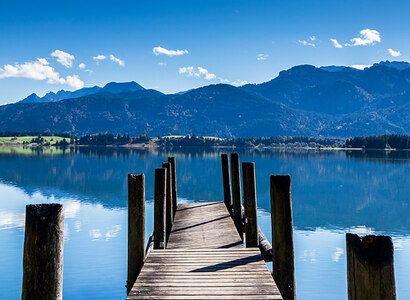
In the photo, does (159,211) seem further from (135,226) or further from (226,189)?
(226,189)

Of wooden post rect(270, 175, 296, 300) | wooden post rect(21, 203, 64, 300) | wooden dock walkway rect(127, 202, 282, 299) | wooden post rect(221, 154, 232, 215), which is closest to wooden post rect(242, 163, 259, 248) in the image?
wooden dock walkway rect(127, 202, 282, 299)

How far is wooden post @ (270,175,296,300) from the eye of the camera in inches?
313

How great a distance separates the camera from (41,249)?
16.0ft

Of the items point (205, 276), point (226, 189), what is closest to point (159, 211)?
point (205, 276)

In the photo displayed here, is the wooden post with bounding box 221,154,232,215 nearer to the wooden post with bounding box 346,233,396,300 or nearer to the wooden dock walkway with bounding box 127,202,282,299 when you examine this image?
the wooden dock walkway with bounding box 127,202,282,299

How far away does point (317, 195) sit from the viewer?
54.9m

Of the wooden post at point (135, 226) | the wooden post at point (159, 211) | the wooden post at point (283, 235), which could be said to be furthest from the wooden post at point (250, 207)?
the wooden post at point (135, 226)

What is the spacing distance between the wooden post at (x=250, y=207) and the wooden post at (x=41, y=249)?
796 centimetres

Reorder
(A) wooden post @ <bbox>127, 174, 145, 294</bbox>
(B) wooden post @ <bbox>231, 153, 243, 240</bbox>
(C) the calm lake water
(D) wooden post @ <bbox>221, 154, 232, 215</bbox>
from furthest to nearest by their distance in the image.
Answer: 1. (D) wooden post @ <bbox>221, 154, 232, 215</bbox>
2. (C) the calm lake water
3. (B) wooden post @ <bbox>231, 153, 243, 240</bbox>
4. (A) wooden post @ <bbox>127, 174, 145, 294</bbox>

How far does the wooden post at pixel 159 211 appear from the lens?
37.2 feet

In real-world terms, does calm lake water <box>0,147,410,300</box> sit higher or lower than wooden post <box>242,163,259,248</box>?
lower

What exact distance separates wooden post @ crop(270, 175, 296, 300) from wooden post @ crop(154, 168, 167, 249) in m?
4.28

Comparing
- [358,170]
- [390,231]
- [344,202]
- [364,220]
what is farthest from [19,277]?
[358,170]

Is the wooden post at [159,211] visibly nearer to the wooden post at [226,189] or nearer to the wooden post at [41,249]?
the wooden post at [41,249]
